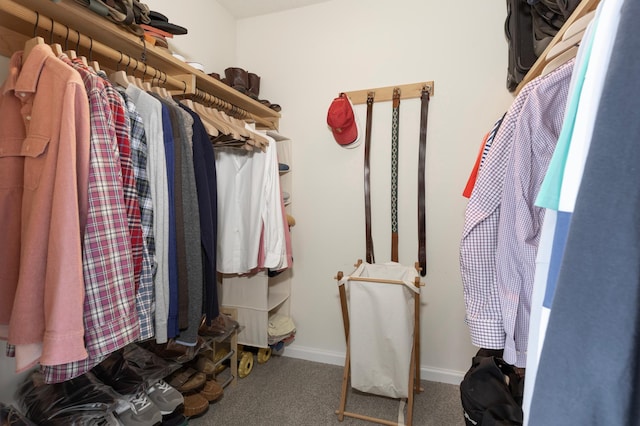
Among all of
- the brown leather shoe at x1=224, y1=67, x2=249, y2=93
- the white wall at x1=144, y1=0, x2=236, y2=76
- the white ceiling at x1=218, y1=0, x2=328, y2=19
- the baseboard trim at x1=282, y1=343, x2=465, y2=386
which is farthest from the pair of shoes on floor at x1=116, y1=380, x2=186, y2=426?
the white ceiling at x1=218, y1=0, x2=328, y2=19

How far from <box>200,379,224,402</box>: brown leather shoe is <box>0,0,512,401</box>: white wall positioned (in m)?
0.64

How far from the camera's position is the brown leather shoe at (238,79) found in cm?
187

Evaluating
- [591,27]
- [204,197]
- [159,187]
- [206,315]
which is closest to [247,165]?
[204,197]

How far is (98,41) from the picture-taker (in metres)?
1.15

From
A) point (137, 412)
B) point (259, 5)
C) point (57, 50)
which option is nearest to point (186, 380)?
point (137, 412)

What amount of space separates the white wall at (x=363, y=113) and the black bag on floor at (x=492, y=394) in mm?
792

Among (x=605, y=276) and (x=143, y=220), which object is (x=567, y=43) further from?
(x=143, y=220)

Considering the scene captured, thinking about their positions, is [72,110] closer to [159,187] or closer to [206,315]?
[159,187]

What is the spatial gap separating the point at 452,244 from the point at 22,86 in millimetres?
2000

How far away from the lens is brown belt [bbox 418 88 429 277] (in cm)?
186

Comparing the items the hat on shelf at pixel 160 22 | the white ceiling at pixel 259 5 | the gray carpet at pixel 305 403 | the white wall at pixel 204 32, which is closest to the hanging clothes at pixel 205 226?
the hat on shelf at pixel 160 22

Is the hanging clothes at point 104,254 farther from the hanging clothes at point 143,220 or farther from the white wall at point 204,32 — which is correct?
the white wall at point 204,32

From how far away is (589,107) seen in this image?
0.42 m

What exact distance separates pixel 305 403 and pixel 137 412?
2.86ft
